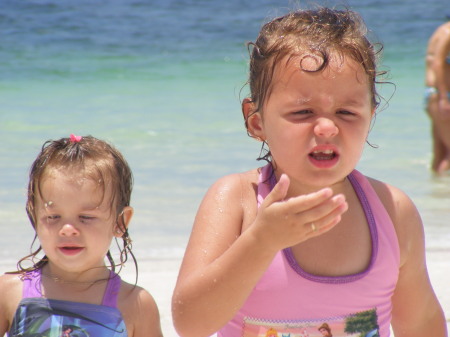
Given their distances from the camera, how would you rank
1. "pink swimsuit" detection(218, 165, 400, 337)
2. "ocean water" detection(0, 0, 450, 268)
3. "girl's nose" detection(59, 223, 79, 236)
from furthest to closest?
1. "ocean water" detection(0, 0, 450, 268)
2. "girl's nose" detection(59, 223, 79, 236)
3. "pink swimsuit" detection(218, 165, 400, 337)

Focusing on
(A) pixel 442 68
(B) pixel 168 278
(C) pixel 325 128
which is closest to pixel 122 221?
(C) pixel 325 128

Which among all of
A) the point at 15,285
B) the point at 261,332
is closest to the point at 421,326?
the point at 261,332

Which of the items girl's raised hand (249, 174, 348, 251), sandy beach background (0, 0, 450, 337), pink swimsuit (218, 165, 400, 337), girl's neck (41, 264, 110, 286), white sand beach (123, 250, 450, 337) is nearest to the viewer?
girl's raised hand (249, 174, 348, 251)

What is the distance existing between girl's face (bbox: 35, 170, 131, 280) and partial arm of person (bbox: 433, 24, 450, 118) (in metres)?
4.12

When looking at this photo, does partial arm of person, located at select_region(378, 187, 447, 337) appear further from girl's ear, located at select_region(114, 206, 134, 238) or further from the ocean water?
girl's ear, located at select_region(114, 206, 134, 238)

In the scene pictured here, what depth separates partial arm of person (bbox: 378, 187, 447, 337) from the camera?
7.61 ft

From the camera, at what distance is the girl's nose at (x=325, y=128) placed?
198 centimetres

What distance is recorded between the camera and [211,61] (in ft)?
43.0

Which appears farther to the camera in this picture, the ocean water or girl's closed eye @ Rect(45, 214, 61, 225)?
the ocean water

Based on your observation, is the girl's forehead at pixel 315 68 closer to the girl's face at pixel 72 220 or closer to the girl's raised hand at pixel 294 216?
the girl's raised hand at pixel 294 216

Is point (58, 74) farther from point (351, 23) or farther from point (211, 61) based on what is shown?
point (351, 23)

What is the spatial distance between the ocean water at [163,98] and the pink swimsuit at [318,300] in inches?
19.9

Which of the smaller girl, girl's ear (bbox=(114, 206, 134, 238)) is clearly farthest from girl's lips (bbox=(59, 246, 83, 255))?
girl's ear (bbox=(114, 206, 134, 238))

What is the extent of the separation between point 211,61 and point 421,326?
35.8 feet
